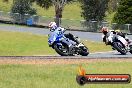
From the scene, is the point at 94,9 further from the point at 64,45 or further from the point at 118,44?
the point at 64,45

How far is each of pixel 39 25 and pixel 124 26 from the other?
10794mm

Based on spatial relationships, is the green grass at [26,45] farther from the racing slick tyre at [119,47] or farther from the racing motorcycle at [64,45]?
the racing slick tyre at [119,47]

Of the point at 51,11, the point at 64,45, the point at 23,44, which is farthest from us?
the point at 51,11

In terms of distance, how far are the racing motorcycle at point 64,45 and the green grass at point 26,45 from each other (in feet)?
24.0

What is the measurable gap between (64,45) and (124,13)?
29.4 metres

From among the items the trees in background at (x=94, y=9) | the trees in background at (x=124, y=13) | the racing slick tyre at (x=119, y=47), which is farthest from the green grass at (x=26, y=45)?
the trees in background at (x=94, y=9)

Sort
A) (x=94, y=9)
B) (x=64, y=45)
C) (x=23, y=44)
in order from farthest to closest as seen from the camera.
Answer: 1. (x=94, y=9)
2. (x=23, y=44)
3. (x=64, y=45)

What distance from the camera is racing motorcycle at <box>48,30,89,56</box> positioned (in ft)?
72.9

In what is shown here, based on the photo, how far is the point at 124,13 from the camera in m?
51.1

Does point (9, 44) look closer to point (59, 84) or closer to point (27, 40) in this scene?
point (27, 40)

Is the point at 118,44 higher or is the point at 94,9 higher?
the point at 118,44

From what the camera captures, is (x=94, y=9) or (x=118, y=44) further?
(x=94, y=9)

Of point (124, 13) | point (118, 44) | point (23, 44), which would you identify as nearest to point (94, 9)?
point (124, 13)

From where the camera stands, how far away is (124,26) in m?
48.2
